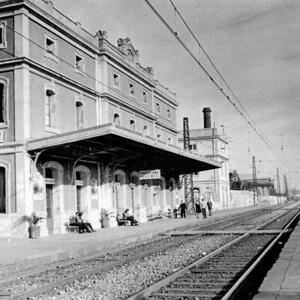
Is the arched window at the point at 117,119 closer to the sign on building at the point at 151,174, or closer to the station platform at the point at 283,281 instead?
the sign on building at the point at 151,174

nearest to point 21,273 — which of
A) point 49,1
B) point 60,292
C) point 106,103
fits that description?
point 60,292

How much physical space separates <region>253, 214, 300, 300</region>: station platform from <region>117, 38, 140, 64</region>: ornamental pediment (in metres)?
22.4

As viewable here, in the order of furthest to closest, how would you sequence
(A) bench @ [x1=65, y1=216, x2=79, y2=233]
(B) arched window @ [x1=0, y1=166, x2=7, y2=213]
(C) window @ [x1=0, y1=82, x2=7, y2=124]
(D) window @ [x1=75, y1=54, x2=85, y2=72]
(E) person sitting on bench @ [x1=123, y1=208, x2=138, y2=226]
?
(E) person sitting on bench @ [x1=123, y1=208, x2=138, y2=226] < (D) window @ [x1=75, y1=54, x2=85, y2=72] < (A) bench @ [x1=65, y1=216, x2=79, y2=233] < (C) window @ [x1=0, y1=82, x2=7, y2=124] < (B) arched window @ [x1=0, y1=166, x2=7, y2=213]

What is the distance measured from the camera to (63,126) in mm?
22453

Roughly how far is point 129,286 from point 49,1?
657 inches

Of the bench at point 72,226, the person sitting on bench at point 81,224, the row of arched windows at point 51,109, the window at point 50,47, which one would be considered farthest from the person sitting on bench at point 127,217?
the window at point 50,47

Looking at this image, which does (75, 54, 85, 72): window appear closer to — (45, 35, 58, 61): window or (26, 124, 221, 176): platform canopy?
(45, 35, 58, 61): window

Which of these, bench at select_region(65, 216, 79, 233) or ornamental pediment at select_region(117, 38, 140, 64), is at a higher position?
ornamental pediment at select_region(117, 38, 140, 64)

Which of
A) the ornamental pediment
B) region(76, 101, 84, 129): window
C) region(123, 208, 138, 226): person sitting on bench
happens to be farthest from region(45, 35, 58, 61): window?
region(123, 208, 138, 226): person sitting on bench

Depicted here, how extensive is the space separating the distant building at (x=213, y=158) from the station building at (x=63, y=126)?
31.7m

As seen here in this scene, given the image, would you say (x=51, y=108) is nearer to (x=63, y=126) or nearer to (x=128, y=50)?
(x=63, y=126)

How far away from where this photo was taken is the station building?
1920 centimetres

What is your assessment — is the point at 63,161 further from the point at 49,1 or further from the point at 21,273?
the point at 21,273

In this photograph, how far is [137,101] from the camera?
32031mm
